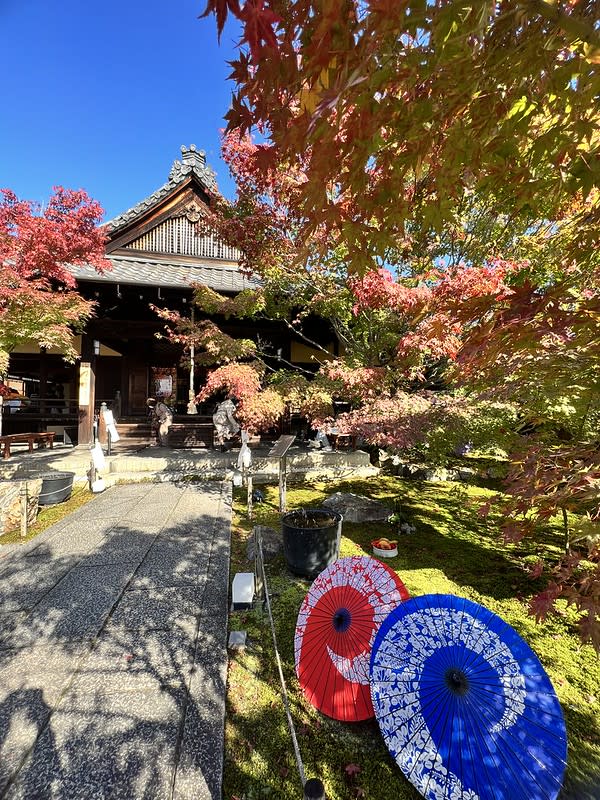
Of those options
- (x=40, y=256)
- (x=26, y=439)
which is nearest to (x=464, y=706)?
(x=40, y=256)

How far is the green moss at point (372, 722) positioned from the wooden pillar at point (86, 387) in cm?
720

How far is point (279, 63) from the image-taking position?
4.33ft

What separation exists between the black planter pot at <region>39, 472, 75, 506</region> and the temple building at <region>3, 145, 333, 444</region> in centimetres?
396

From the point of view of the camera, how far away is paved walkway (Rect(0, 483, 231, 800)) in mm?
1862

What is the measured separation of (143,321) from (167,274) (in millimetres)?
1695

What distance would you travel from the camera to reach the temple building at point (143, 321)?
404 inches

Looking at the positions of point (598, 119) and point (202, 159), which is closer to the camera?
point (598, 119)

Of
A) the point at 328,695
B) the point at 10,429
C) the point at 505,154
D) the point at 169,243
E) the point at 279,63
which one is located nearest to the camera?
the point at 279,63

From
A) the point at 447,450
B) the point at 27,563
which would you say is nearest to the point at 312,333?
the point at 447,450

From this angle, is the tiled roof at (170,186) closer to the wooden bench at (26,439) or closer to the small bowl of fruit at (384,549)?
the wooden bench at (26,439)

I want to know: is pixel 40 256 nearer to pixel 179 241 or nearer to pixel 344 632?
pixel 344 632

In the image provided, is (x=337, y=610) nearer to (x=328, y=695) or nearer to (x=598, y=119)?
(x=328, y=695)

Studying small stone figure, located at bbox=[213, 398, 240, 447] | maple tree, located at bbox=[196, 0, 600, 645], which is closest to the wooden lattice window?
small stone figure, located at bbox=[213, 398, 240, 447]

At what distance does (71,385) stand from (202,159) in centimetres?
1114
